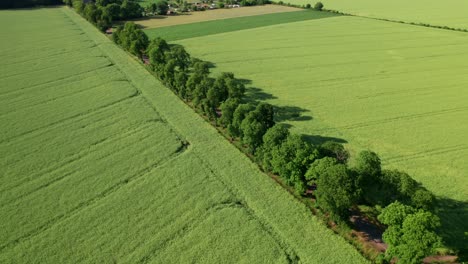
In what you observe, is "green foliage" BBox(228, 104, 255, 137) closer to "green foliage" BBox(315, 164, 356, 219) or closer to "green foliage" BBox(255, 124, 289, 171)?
"green foliage" BBox(255, 124, 289, 171)

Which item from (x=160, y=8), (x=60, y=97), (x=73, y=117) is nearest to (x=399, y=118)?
(x=73, y=117)

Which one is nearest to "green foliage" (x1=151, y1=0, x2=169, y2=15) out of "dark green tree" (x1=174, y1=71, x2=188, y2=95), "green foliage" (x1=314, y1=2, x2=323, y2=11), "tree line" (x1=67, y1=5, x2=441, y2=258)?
"green foliage" (x1=314, y1=2, x2=323, y2=11)

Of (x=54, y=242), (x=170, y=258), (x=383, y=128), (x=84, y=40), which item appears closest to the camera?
(x=170, y=258)

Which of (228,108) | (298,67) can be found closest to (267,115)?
(228,108)

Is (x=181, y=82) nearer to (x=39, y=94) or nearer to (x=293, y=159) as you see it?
A: (x=39, y=94)

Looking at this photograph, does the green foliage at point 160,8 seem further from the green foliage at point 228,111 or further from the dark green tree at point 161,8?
the green foliage at point 228,111

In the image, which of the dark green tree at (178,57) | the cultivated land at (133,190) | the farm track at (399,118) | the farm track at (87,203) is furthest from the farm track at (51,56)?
the farm track at (399,118)

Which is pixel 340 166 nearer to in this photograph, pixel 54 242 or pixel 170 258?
pixel 170 258
